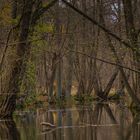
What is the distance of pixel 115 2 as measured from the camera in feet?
85.0

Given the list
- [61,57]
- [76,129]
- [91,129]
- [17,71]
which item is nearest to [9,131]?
[76,129]

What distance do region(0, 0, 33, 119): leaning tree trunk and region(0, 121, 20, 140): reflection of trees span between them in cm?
253

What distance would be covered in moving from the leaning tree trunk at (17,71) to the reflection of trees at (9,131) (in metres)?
2.53

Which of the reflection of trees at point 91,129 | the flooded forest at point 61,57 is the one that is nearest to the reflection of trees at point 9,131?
the flooded forest at point 61,57

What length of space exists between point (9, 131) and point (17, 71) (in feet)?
20.3

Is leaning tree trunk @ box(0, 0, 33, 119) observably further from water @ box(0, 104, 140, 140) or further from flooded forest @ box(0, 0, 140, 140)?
water @ box(0, 104, 140, 140)

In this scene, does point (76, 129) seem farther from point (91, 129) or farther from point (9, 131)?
point (9, 131)

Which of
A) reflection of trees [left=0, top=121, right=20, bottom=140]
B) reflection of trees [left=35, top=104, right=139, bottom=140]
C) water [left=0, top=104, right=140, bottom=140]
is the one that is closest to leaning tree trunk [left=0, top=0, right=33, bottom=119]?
water [left=0, top=104, right=140, bottom=140]

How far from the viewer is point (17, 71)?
22469mm

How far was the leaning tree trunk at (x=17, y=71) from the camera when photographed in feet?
73.0

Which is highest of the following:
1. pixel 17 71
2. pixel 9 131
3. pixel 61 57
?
pixel 61 57

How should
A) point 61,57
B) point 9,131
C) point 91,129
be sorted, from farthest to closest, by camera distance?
point 61,57 < point 91,129 < point 9,131

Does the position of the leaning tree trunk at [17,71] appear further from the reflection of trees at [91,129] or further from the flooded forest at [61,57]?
the reflection of trees at [91,129]

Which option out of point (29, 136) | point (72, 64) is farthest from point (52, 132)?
point (72, 64)
